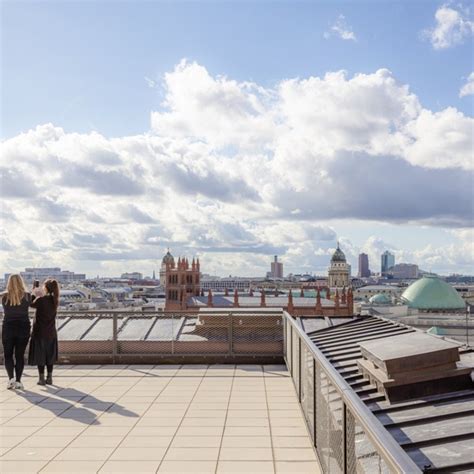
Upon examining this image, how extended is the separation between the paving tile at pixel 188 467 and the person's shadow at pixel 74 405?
169 cm

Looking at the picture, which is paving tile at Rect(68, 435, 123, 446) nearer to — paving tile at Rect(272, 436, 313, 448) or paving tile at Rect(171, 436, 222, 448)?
paving tile at Rect(171, 436, 222, 448)

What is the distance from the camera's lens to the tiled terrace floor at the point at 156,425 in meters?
5.22

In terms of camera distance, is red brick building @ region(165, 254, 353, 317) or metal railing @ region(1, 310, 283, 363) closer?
metal railing @ region(1, 310, 283, 363)

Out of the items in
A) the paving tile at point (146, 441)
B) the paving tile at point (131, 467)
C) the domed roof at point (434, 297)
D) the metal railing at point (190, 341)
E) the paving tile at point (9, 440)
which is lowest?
the domed roof at point (434, 297)

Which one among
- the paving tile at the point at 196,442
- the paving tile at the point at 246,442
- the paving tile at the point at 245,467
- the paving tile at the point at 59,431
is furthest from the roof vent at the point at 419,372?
the paving tile at the point at 59,431

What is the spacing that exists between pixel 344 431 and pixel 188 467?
216cm

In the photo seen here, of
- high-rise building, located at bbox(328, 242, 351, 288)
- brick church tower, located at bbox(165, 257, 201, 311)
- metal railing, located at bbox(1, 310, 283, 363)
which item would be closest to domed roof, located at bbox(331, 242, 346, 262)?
high-rise building, located at bbox(328, 242, 351, 288)

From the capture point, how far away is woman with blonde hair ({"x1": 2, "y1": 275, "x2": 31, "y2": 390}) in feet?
27.2

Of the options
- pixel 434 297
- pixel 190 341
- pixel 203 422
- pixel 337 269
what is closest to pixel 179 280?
pixel 434 297

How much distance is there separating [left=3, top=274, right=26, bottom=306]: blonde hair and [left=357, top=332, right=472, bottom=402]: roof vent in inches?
202

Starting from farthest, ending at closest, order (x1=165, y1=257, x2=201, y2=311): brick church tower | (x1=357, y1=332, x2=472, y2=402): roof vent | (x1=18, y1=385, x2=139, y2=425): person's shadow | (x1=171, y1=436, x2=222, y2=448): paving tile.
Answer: (x1=165, y1=257, x2=201, y2=311): brick church tower < (x1=18, y1=385, x2=139, y2=425): person's shadow < (x1=171, y1=436, x2=222, y2=448): paving tile < (x1=357, y1=332, x2=472, y2=402): roof vent

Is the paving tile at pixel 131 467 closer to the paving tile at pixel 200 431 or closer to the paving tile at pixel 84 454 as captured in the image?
the paving tile at pixel 84 454

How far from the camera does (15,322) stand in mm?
8336

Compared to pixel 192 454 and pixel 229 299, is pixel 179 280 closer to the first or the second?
pixel 229 299
